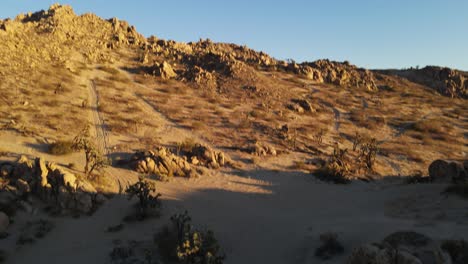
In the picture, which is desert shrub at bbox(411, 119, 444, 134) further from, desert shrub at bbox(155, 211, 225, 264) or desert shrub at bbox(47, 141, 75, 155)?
desert shrub at bbox(47, 141, 75, 155)

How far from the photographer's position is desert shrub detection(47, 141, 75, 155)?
731 inches

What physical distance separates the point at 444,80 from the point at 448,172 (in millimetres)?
56476

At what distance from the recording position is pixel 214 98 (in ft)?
117

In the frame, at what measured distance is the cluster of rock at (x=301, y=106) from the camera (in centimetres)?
3521

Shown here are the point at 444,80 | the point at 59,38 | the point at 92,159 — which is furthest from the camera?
the point at 444,80

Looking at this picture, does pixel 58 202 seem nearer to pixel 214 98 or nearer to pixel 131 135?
pixel 131 135

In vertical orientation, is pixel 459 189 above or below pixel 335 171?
above

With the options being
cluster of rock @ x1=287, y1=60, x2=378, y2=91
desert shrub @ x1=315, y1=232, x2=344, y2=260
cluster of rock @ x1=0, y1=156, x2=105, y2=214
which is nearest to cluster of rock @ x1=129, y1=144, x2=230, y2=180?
cluster of rock @ x1=0, y1=156, x2=105, y2=214

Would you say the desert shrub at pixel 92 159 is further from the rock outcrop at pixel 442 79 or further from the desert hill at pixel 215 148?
the rock outcrop at pixel 442 79

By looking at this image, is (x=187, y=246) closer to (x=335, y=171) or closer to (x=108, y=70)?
(x=335, y=171)

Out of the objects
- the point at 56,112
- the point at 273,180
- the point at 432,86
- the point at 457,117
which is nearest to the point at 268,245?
the point at 273,180

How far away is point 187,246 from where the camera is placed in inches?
384

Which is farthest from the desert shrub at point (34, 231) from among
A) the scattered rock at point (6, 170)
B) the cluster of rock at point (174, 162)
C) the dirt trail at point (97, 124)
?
the dirt trail at point (97, 124)

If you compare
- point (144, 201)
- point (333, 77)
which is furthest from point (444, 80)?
point (144, 201)
